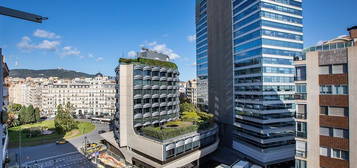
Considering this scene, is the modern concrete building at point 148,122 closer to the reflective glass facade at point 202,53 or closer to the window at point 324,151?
the window at point 324,151

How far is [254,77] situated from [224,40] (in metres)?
16.5

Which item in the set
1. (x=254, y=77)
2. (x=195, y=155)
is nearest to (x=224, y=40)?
(x=254, y=77)

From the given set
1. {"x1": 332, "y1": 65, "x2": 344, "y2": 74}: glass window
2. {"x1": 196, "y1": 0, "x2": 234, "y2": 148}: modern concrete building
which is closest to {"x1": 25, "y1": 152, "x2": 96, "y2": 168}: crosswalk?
{"x1": 196, "y1": 0, "x2": 234, "y2": 148}: modern concrete building

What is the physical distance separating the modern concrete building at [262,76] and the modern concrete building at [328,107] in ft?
81.1

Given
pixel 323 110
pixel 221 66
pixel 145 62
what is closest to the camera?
pixel 323 110

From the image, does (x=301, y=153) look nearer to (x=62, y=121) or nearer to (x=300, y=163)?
(x=300, y=163)

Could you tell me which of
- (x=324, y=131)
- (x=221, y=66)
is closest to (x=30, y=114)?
(x=221, y=66)

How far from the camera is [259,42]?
43.1 m

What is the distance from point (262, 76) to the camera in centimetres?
4275

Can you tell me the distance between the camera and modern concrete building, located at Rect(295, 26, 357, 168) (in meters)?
15.8

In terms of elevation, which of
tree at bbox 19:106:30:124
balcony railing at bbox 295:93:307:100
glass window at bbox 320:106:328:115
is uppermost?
balcony railing at bbox 295:93:307:100

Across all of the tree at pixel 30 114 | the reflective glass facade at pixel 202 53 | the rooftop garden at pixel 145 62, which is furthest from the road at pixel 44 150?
the reflective glass facade at pixel 202 53

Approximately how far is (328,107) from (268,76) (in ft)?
89.1

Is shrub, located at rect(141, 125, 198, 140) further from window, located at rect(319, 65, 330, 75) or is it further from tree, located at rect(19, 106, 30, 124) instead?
tree, located at rect(19, 106, 30, 124)
